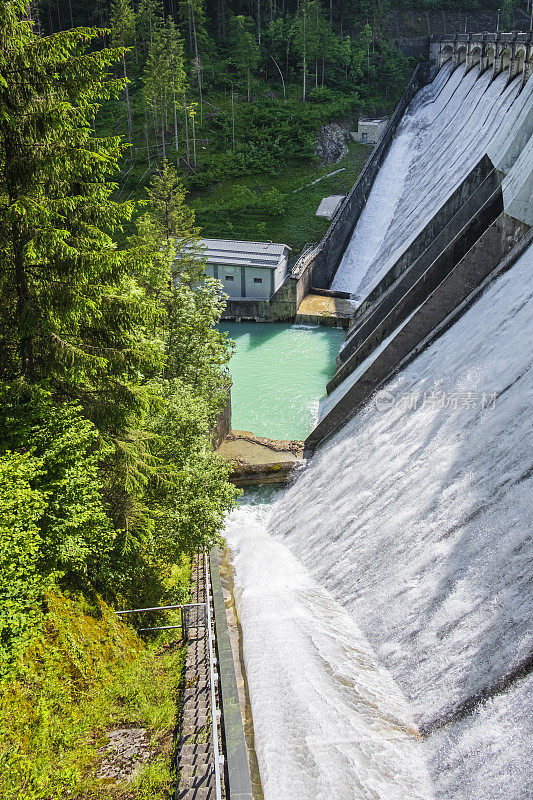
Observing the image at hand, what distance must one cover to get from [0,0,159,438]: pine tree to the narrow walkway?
4.51 m

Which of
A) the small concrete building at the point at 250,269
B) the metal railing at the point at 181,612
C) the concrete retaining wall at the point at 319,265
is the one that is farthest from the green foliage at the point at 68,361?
the small concrete building at the point at 250,269

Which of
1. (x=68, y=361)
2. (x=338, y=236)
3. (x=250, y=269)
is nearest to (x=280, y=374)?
(x=250, y=269)

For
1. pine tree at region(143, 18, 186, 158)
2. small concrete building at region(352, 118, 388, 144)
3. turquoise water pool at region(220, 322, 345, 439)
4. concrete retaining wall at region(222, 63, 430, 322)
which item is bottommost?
turquoise water pool at region(220, 322, 345, 439)

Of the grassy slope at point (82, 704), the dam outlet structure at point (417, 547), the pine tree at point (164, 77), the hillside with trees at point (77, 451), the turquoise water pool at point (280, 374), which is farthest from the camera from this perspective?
the pine tree at point (164, 77)

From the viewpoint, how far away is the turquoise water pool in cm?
2447

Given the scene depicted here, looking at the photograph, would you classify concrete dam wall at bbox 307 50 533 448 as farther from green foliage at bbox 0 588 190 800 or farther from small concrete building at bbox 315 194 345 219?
green foliage at bbox 0 588 190 800

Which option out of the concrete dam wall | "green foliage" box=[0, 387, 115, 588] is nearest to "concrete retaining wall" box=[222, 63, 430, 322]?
the concrete dam wall

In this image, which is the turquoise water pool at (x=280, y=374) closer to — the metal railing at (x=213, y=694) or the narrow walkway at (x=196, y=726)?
the metal railing at (x=213, y=694)

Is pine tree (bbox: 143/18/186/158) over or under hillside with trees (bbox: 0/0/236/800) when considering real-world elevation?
over

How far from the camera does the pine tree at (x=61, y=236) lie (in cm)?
907

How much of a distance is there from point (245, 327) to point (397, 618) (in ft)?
Result: 79.3

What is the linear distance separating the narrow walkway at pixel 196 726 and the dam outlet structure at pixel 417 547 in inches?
39.9

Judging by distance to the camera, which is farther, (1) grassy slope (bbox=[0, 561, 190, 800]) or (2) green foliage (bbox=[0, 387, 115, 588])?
(2) green foliage (bbox=[0, 387, 115, 588])

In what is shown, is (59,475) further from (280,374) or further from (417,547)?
(280,374)
